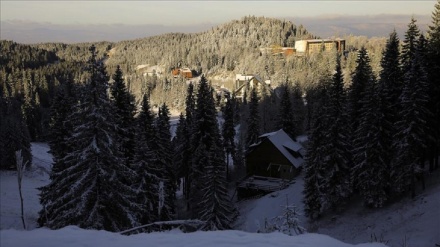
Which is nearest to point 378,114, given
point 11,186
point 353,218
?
point 353,218

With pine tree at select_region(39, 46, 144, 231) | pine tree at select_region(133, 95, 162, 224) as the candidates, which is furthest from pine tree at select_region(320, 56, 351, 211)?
pine tree at select_region(39, 46, 144, 231)

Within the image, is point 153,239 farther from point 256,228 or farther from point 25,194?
point 25,194

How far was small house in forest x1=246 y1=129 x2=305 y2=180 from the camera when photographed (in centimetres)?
4575

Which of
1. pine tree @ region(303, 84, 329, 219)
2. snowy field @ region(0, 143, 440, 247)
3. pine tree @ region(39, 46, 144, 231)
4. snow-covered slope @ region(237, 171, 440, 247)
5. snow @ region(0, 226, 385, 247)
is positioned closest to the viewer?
snow @ region(0, 226, 385, 247)

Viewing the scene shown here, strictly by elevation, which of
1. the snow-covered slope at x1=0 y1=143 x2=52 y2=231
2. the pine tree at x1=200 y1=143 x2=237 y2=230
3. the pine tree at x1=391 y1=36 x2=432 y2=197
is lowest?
the snow-covered slope at x1=0 y1=143 x2=52 y2=231

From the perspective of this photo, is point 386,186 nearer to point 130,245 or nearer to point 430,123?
point 430,123

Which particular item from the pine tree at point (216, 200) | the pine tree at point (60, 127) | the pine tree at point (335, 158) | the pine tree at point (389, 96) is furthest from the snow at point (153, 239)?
the pine tree at point (335, 158)

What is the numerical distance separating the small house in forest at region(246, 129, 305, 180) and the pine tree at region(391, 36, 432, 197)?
56.4 ft

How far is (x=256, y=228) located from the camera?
30.8 metres

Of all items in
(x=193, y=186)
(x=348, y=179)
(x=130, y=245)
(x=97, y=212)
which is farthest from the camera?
(x=193, y=186)

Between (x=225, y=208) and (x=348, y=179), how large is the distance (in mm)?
13375

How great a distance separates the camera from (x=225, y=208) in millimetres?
27281

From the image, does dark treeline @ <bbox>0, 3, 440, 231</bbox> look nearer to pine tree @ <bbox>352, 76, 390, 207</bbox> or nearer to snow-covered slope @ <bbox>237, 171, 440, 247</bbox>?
pine tree @ <bbox>352, 76, 390, 207</bbox>

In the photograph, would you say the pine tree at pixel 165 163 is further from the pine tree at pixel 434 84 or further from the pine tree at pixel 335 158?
the pine tree at pixel 434 84
